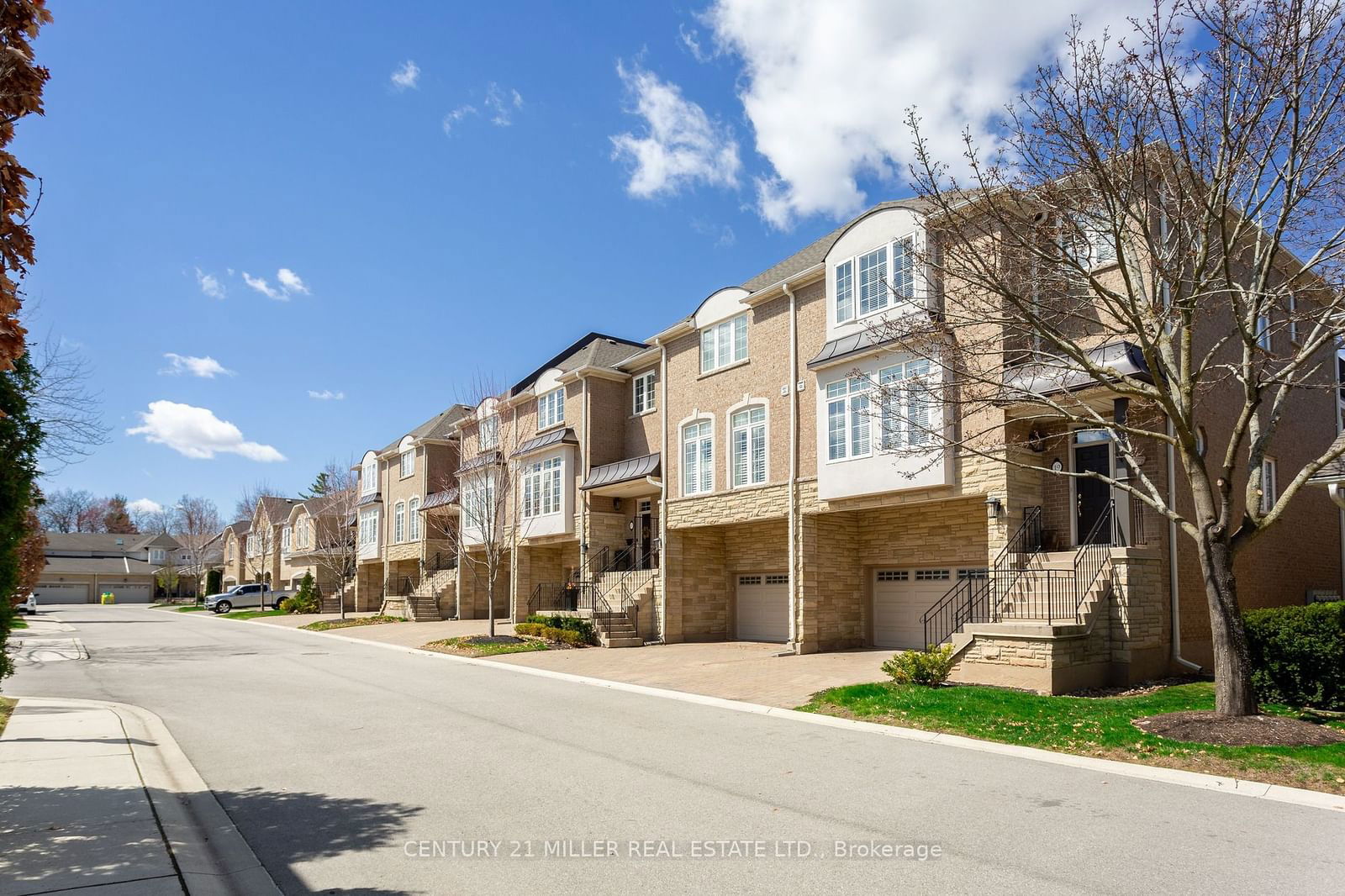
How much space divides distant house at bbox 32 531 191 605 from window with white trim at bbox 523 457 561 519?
207 feet

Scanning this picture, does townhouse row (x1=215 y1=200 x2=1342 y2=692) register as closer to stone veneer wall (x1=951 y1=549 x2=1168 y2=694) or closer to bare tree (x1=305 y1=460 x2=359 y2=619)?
stone veneer wall (x1=951 y1=549 x2=1168 y2=694)

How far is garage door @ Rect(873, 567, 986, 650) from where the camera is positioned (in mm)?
20797

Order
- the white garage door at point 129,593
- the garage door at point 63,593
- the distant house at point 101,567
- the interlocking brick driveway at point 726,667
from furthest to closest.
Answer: the white garage door at point 129,593, the distant house at point 101,567, the garage door at point 63,593, the interlocking brick driveway at point 726,667

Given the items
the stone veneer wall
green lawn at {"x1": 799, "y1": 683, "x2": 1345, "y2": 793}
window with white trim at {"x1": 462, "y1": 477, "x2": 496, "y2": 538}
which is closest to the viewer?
green lawn at {"x1": 799, "y1": 683, "x2": 1345, "y2": 793}

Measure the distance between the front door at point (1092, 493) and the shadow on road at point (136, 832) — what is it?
14.3m

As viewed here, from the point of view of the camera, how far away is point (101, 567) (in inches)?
3282

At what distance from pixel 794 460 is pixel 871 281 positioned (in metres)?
4.69

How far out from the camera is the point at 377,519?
151 feet

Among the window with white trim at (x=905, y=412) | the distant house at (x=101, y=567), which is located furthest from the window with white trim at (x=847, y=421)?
the distant house at (x=101, y=567)

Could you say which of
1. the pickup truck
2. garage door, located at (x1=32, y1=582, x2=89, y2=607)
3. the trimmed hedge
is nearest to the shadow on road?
the trimmed hedge

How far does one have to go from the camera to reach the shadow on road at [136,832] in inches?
220

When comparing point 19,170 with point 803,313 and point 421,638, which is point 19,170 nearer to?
point 803,313

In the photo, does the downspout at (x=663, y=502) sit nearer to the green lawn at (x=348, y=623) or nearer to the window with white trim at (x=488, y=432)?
the window with white trim at (x=488, y=432)

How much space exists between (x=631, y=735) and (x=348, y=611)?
39.9 m
